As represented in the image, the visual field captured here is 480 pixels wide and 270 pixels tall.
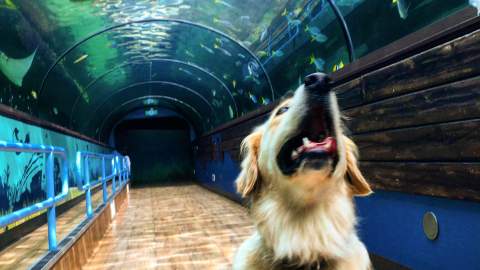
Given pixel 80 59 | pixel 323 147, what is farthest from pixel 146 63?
pixel 323 147

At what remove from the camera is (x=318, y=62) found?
5.56m

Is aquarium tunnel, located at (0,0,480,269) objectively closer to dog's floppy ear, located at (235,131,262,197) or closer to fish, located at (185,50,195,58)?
dog's floppy ear, located at (235,131,262,197)

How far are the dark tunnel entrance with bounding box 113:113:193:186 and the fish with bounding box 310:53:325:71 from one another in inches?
624

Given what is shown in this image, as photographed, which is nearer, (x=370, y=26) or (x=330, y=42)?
(x=370, y=26)

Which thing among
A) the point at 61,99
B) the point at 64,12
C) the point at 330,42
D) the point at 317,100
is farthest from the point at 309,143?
the point at 61,99

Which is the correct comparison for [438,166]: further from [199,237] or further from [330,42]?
[199,237]

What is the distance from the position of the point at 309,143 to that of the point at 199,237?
13.0 feet

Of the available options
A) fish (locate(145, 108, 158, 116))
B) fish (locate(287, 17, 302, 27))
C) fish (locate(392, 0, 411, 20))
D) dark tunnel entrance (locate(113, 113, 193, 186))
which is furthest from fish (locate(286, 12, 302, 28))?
dark tunnel entrance (locate(113, 113, 193, 186))

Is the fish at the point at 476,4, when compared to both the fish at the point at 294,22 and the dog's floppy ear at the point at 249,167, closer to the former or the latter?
the dog's floppy ear at the point at 249,167

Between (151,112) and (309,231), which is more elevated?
(151,112)

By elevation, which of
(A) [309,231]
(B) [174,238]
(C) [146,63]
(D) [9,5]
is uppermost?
(C) [146,63]

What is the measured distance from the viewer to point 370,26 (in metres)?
4.20

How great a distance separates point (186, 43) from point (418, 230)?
7.14 meters

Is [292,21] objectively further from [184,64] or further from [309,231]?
[184,64]
